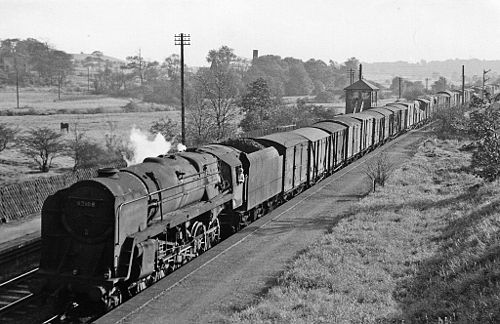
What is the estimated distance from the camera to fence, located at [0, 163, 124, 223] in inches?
972

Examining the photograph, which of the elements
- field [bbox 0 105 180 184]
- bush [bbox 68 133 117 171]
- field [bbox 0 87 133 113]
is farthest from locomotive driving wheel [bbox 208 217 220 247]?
field [bbox 0 87 133 113]

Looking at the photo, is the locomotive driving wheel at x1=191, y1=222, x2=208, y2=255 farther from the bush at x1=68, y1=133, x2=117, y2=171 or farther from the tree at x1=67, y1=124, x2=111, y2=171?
the tree at x1=67, y1=124, x2=111, y2=171

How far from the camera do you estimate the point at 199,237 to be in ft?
56.7

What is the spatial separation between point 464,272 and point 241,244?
7.54 meters

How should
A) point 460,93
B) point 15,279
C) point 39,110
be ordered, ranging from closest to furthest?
point 15,279, point 39,110, point 460,93

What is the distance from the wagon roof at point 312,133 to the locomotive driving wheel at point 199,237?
38.8 ft

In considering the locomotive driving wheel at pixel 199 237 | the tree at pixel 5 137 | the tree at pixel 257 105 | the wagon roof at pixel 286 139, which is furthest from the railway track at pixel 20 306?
the tree at pixel 257 105

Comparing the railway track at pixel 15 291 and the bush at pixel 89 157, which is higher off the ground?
Answer: the bush at pixel 89 157

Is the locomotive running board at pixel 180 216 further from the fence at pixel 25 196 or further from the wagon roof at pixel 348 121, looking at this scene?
the wagon roof at pixel 348 121

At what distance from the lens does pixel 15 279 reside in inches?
658

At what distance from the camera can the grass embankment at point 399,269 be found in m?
12.4

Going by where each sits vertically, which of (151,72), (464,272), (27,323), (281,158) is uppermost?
(151,72)

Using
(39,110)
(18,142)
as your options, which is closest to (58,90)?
(39,110)

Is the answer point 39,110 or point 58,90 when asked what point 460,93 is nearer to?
point 39,110
